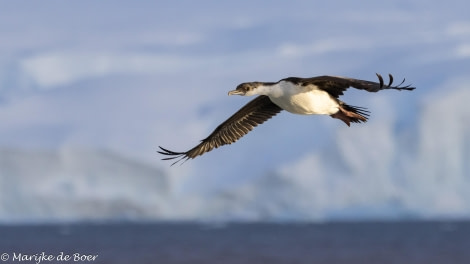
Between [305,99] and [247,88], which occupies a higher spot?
[247,88]

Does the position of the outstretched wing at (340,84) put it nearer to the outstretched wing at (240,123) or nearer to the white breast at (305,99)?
the white breast at (305,99)

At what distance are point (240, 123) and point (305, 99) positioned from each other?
291cm

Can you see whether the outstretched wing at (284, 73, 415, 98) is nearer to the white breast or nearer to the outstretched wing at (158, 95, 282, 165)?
the white breast

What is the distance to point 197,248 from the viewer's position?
8650cm

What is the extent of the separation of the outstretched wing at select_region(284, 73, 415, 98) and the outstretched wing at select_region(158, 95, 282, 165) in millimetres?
2300

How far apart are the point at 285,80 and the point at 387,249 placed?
66.1 meters

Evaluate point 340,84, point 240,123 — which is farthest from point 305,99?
point 240,123

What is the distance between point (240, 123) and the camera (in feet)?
62.2

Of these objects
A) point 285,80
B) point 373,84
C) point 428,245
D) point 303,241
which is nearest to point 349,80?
point 373,84

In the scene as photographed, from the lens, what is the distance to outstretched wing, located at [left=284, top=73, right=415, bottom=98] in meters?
14.8

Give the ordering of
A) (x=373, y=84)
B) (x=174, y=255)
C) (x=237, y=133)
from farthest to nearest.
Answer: (x=174, y=255)
(x=237, y=133)
(x=373, y=84)

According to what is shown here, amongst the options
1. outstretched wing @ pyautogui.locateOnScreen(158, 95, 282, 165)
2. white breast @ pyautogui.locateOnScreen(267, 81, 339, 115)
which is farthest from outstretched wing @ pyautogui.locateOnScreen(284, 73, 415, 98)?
outstretched wing @ pyautogui.locateOnScreen(158, 95, 282, 165)

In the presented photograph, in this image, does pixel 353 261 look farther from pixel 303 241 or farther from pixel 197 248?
pixel 303 241

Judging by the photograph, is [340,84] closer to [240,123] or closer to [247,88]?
[247,88]
